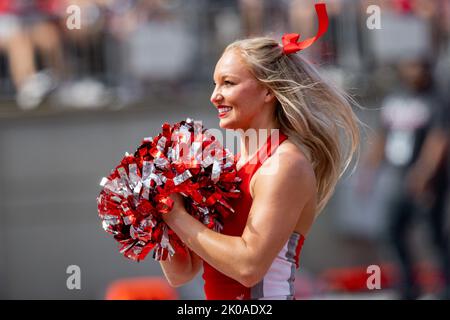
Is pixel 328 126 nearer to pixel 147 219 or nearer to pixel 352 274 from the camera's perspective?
pixel 147 219

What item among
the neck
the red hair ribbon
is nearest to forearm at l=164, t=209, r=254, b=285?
the neck

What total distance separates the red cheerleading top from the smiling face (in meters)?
0.09

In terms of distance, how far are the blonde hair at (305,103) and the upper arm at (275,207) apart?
0.48 feet

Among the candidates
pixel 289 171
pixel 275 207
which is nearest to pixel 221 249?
pixel 275 207

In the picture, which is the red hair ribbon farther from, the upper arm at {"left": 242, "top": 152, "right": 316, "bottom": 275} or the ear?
the upper arm at {"left": 242, "top": 152, "right": 316, "bottom": 275}

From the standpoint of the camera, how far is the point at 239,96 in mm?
3117

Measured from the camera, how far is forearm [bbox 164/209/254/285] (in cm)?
291

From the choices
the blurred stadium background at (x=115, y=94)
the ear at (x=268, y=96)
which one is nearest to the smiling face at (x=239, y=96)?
the ear at (x=268, y=96)

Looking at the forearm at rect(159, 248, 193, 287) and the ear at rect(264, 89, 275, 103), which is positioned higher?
the ear at rect(264, 89, 275, 103)

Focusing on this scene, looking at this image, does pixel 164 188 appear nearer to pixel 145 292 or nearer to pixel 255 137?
pixel 255 137

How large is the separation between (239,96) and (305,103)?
20 cm

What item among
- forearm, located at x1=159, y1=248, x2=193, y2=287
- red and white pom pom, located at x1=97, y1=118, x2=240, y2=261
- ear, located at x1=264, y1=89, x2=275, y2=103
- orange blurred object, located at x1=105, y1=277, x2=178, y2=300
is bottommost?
orange blurred object, located at x1=105, y1=277, x2=178, y2=300

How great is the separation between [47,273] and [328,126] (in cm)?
599

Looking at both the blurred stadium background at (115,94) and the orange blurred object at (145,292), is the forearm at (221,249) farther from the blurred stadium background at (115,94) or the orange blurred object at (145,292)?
the blurred stadium background at (115,94)
